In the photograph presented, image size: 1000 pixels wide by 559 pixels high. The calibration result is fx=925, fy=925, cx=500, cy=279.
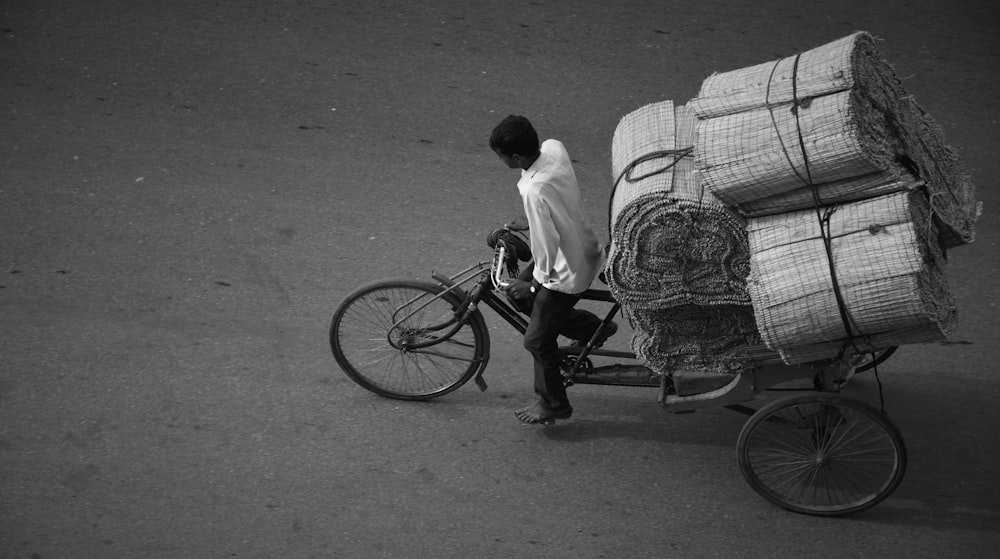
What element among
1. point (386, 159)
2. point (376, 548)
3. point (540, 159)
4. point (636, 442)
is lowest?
point (376, 548)

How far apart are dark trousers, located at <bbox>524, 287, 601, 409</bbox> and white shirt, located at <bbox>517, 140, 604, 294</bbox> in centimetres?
10

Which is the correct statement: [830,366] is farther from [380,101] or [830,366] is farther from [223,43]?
[223,43]

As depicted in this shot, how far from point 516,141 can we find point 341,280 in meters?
2.05

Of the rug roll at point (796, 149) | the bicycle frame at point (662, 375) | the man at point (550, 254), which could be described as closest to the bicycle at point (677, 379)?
the bicycle frame at point (662, 375)

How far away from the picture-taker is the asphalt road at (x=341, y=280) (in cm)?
422

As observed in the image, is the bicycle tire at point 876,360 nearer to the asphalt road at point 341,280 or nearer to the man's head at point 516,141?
the asphalt road at point 341,280

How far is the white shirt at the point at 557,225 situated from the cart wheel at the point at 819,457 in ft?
3.36

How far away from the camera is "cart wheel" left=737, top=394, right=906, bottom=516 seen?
13.2 ft

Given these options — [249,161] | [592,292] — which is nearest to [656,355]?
[592,292]

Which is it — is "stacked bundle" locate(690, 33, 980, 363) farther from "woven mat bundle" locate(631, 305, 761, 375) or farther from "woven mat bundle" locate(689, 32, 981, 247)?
"woven mat bundle" locate(631, 305, 761, 375)

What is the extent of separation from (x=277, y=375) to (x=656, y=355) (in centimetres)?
215

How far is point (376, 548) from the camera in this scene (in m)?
4.11

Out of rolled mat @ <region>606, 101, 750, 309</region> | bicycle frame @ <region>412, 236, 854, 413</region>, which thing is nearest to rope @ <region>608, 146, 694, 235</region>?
rolled mat @ <region>606, 101, 750, 309</region>

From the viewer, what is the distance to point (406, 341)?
16.0 ft
